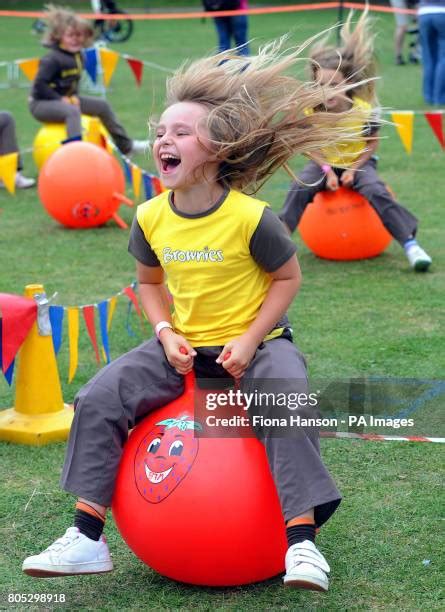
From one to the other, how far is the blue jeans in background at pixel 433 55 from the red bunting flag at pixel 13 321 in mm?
10081

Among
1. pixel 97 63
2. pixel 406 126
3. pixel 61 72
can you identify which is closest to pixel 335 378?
pixel 406 126

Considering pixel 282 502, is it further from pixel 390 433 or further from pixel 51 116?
pixel 51 116

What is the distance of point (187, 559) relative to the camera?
134 inches

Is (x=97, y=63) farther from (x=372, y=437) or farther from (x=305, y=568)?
(x=305, y=568)

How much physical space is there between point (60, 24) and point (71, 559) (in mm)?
8034

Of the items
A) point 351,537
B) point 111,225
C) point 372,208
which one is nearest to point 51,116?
point 111,225

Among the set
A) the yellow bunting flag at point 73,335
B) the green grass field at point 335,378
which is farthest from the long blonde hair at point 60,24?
the yellow bunting flag at point 73,335

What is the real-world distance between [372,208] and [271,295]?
3.99m

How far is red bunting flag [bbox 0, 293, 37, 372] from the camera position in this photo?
4621mm

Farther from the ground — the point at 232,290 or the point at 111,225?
the point at 232,290

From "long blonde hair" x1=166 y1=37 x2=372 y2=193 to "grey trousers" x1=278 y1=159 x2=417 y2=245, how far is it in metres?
3.32

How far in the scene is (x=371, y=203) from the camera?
7.27 m

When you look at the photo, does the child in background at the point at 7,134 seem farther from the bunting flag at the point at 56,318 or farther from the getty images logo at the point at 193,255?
the getty images logo at the point at 193,255

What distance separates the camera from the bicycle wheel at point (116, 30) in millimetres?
23516
